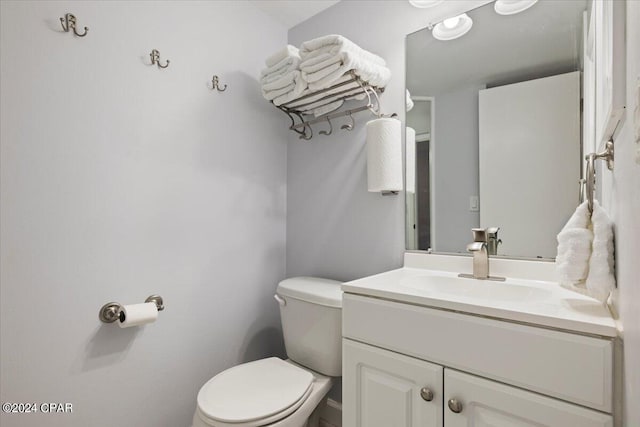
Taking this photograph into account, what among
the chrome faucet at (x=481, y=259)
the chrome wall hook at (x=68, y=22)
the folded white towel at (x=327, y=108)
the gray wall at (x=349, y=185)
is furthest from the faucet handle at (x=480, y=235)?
the chrome wall hook at (x=68, y=22)

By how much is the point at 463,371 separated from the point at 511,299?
382mm

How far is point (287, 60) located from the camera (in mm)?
1446

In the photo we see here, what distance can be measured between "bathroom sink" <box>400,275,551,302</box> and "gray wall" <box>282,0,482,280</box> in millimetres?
264

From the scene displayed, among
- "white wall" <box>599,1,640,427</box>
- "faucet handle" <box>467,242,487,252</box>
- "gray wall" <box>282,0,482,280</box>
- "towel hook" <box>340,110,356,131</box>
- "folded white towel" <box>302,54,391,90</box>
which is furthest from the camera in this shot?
"towel hook" <box>340,110,356,131</box>

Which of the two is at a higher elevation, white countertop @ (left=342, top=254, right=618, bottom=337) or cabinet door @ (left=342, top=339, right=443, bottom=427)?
white countertop @ (left=342, top=254, right=618, bottom=337)

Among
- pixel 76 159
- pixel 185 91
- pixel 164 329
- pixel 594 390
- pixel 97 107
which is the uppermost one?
pixel 185 91

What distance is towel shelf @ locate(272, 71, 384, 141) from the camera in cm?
143

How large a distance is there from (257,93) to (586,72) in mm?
→ 1460

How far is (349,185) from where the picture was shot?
165 cm

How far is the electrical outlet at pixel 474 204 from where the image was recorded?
127 centimetres

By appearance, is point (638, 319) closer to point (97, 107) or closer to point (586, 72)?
point (586, 72)

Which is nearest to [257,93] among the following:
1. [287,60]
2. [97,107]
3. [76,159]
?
[287,60]

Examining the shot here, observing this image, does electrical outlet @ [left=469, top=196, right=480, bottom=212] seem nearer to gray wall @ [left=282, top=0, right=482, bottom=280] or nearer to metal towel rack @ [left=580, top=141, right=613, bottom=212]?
gray wall @ [left=282, top=0, right=482, bottom=280]

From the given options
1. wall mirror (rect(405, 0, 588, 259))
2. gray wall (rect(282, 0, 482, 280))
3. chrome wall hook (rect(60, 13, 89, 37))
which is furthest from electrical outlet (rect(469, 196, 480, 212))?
chrome wall hook (rect(60, 13, 89, 37))
